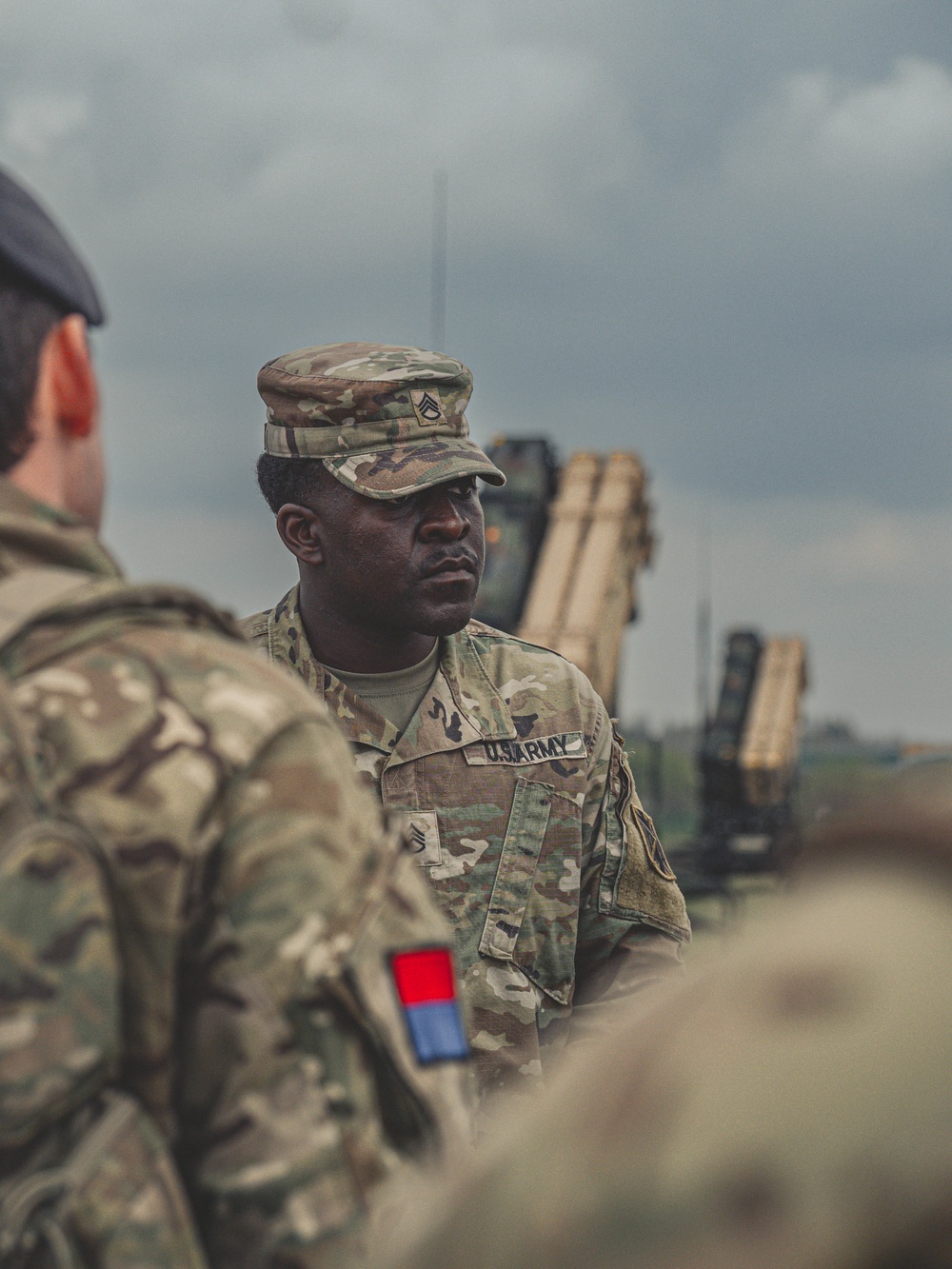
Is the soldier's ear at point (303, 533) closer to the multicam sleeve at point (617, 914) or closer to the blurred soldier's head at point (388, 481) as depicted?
the blurred soldier's head at point (388, 481)

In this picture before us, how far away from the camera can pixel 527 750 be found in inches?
112

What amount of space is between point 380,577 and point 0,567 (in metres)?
1.53

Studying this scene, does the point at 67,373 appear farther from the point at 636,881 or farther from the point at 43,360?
the point at 636,881

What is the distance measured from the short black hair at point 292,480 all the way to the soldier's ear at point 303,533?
2cm

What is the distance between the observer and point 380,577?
112 inches

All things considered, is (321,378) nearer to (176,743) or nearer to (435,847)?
(435,847)

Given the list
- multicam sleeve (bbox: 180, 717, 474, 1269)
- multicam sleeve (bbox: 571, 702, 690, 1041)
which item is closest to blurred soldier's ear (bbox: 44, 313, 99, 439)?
multicam sleeve (bbox: 180, 717, 474, 1269)

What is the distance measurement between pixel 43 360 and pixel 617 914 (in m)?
1.70

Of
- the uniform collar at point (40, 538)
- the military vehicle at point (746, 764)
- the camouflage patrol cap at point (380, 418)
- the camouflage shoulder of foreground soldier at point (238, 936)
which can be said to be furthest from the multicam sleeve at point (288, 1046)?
the military vehicle at point (746, 764)

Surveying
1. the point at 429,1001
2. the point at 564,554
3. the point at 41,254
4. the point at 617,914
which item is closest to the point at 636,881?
the point at 617,914

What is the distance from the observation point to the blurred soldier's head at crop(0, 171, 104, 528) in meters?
1.37

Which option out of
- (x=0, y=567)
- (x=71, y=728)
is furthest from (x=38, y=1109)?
(x=0, y=567)

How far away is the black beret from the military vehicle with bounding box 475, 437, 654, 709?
23.1ft

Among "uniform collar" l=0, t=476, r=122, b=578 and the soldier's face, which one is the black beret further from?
the soldier's face
